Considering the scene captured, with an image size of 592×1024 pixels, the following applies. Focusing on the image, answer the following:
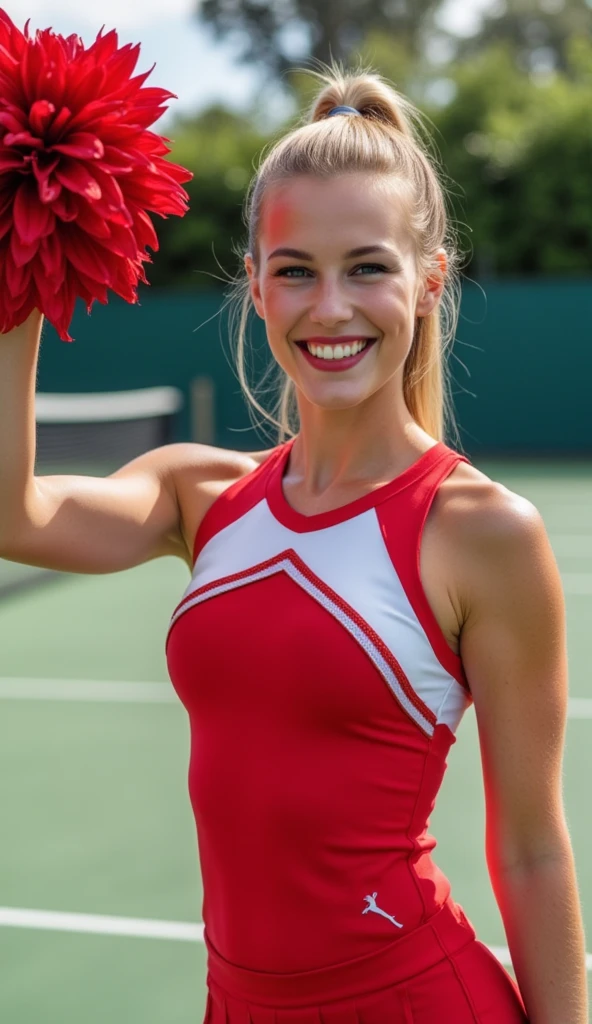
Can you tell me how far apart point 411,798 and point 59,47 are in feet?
3.39

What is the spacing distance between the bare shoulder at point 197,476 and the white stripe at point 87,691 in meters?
4.18

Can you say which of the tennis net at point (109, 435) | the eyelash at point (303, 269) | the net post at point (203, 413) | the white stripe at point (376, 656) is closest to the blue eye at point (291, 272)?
the eyelash at point (303, 269)

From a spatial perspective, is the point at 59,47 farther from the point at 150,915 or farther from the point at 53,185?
the point at 150,915

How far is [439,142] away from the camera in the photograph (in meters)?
21.5

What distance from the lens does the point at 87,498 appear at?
201cm

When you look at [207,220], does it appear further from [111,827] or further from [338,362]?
[338,362]

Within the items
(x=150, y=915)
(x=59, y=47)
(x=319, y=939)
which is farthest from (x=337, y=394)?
(x=150, y=915)

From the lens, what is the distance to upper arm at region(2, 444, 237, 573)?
1899 millimetres

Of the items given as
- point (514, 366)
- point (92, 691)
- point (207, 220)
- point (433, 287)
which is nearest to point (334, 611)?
point (433, 287)

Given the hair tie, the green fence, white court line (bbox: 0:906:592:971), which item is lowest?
white court line (bbox: 0:906:592:971)

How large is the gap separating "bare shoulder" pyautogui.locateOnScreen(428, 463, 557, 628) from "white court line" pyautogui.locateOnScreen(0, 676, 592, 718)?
459cm

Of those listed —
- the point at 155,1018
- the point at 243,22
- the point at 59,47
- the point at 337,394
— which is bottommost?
the point at 155,1018

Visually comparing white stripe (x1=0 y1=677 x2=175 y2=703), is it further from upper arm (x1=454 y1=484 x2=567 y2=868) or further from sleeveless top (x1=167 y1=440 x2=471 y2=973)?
upper arm (x1=454 y1=484 x2=567 y2=868)

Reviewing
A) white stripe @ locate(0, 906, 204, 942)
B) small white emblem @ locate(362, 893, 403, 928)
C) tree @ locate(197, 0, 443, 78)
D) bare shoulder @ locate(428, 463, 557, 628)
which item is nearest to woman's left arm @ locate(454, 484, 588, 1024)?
bare shoulder @ locate(428, 463, 557, 628)
